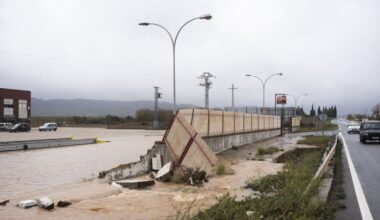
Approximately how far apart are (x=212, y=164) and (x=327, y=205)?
650cm

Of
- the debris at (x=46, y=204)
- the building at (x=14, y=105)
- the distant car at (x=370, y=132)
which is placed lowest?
the debris at (x=46, y=204)

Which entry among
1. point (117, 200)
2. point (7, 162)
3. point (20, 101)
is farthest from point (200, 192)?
point (20, 101)

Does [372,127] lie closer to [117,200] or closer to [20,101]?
[117,200]

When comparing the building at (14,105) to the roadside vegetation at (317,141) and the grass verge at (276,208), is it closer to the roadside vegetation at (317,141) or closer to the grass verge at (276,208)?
the roadside vegetation at (317,141)

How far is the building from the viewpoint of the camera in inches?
3568

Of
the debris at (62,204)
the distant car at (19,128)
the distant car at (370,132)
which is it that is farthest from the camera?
the distant car at (19,128)

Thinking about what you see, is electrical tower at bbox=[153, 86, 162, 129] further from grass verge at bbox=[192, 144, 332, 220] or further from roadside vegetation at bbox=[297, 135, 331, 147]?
grass verge at bbox=[192, 144, 332, 220]

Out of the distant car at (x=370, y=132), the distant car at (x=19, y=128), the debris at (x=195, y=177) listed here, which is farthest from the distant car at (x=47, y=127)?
the debris at (x=195, y=177)

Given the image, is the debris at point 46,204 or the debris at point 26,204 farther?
the debris at point 26,204

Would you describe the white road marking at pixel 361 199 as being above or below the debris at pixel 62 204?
above

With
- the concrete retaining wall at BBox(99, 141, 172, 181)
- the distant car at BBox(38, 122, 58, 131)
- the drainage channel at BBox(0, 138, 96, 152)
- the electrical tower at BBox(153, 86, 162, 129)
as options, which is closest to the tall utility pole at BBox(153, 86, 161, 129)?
the electrical tower at BBox(153, 86, 162, 129)

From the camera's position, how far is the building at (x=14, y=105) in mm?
90625

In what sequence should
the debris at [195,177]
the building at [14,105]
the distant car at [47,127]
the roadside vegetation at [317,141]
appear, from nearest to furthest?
the debris at [195,177]
the roadside vegetation at [317,141]
the distant car at [47,127]
the building at [14,105]

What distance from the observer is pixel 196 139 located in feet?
50.7
